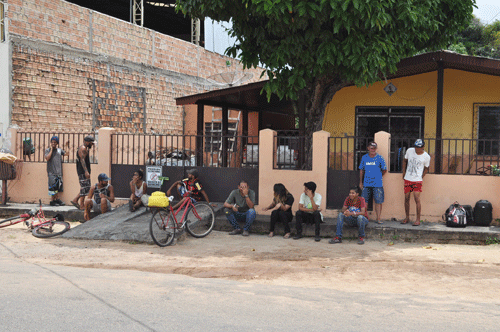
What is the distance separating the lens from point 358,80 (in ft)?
32.3

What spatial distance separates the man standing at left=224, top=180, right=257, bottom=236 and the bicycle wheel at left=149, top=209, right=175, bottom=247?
1349 mm

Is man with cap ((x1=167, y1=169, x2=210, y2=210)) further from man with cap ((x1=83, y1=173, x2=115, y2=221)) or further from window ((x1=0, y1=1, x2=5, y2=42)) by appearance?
window ((x1=0, y1=1, x2=5, y2=42))

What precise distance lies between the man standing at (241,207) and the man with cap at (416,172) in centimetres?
298

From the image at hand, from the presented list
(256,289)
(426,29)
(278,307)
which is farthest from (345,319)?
(426,29)

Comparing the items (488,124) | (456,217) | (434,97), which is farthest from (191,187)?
(488,124)

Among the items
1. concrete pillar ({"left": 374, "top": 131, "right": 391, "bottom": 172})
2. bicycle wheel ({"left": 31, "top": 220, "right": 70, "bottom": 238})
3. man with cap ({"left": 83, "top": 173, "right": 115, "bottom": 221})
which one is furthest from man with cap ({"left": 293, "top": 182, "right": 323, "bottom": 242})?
bicycle wheel ({"left": 31, "top": 220, "right": 70, "bottom": 238})

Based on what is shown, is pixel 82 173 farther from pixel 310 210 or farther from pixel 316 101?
pixel 316 101

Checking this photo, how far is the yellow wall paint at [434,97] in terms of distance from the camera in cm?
1321

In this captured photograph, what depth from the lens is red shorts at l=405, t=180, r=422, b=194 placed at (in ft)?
33.0

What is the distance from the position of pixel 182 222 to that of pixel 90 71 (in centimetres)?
879

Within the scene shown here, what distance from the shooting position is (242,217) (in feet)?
33.4

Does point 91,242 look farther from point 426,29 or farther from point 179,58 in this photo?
point 179,58

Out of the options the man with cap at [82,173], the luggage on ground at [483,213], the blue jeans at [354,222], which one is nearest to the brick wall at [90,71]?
the man with cap at [82,173]

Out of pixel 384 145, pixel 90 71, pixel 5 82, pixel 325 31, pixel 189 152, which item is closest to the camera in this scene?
pixel 325 31
